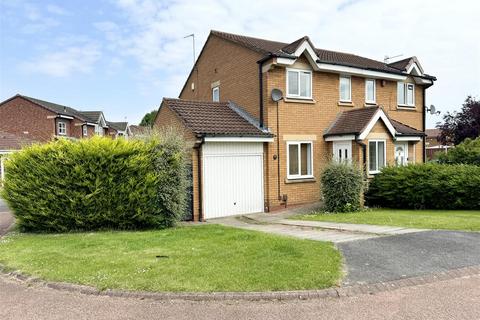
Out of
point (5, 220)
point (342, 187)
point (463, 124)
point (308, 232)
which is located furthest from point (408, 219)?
point (463, 124)

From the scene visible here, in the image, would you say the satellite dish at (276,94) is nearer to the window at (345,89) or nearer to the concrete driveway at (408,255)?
the window at (345,89)

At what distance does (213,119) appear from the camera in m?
15.0

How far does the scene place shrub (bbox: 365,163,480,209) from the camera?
14.3 meters

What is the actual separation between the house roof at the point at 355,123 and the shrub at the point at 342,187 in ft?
6.56

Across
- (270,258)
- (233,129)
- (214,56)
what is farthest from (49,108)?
(270,258)

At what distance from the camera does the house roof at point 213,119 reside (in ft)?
46.0

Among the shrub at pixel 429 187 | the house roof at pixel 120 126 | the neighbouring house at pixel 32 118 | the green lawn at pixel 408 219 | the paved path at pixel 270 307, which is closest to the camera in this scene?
the paved path at pixel 270 307

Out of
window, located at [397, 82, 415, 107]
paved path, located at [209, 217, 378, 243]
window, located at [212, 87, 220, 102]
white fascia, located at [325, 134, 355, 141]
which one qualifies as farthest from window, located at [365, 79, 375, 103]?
paved path, located at [209, 217, 378, 243]

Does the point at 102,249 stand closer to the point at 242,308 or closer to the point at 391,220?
the point at 242,308

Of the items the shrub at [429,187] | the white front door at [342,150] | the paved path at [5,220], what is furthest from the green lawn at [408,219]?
the paved path at [5,220]

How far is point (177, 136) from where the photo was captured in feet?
39.4

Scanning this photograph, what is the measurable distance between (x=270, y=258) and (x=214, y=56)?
573 inches

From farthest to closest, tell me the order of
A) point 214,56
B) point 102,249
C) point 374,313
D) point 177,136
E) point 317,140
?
point 214,56
point 317,140
point 177,136
point 102,249
point 374,313

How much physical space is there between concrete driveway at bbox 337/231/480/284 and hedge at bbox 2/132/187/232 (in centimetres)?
562
